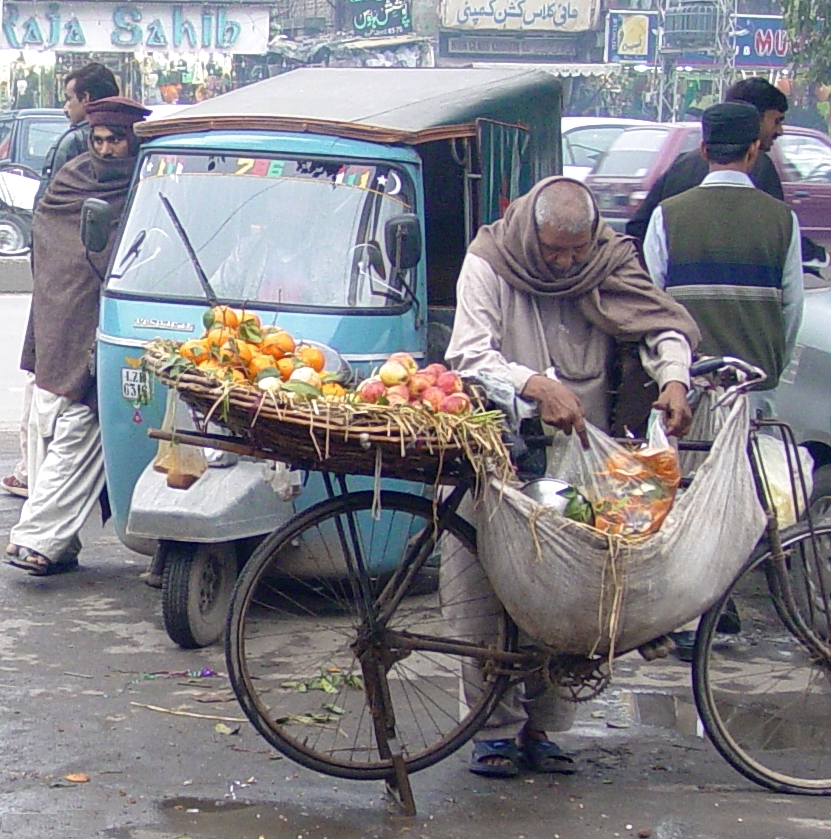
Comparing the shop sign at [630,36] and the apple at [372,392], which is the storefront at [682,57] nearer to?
the shop sign at [630,36]

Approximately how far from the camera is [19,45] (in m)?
37.8

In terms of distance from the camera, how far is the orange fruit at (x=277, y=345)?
149 inches

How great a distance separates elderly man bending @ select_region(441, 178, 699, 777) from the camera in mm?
3865

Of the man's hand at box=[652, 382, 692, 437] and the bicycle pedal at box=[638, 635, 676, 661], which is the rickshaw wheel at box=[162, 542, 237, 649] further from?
the man's hand at box=[652, 382, 692, 437]

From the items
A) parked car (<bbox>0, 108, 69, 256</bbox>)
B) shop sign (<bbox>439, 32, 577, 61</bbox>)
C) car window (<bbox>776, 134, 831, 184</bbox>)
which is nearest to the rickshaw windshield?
car window (<bbox>776, 134, 831, 184</bbox>)

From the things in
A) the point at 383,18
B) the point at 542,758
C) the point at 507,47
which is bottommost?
the point at 542,758

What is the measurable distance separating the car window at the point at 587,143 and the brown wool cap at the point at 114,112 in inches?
438

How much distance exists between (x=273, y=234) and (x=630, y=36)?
36.1 metres

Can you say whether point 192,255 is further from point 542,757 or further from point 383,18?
point 383,18

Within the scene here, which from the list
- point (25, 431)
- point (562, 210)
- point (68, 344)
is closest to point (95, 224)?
point (68, 344)

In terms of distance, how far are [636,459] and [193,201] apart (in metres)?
2.75

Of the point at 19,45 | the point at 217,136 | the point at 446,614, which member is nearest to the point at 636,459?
the point at 446,614

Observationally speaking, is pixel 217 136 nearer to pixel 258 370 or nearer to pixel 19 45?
pixel 258 370

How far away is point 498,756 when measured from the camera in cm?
410
